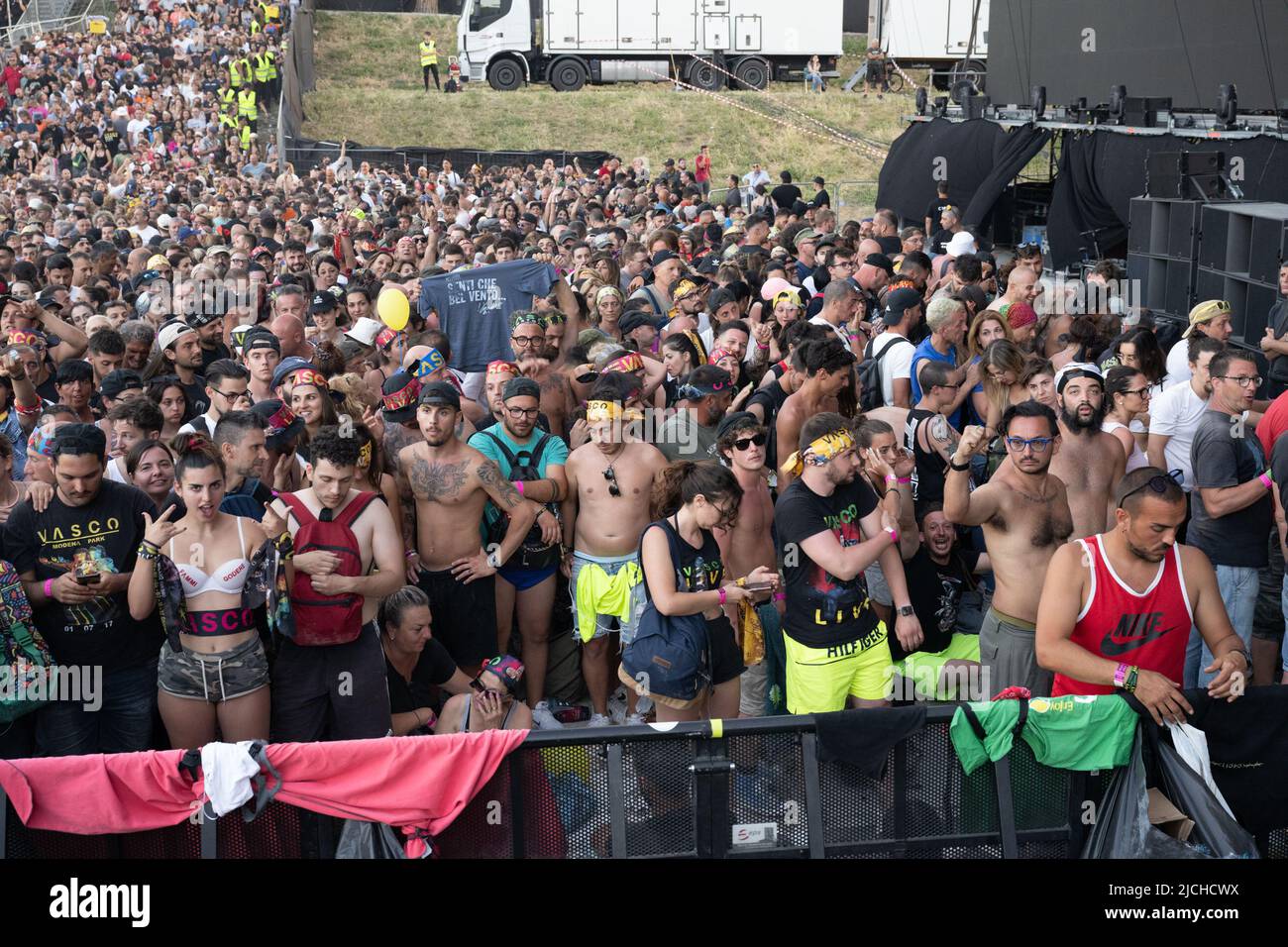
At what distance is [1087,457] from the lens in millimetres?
6277

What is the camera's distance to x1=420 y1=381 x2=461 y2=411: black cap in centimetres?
636

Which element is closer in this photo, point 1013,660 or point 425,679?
point 1013,660

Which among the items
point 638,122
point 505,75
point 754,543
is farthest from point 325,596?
point 505,75

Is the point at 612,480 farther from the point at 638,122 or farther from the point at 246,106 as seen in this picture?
the point at 638,122

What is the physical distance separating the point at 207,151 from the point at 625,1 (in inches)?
502

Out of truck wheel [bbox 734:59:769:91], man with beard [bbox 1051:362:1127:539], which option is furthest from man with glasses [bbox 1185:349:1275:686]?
truck wheel [bbox 734:59:769:91]

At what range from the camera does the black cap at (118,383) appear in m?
7.27

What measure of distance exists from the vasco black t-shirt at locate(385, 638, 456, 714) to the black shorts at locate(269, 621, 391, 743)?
363mm

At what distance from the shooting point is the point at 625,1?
3491 cm

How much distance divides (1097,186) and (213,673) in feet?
44.7

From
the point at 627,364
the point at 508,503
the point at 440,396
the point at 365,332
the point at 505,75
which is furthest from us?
the point at 505,75

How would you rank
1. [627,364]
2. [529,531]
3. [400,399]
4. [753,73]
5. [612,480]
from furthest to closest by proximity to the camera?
[753,73]
[627,364]
[400,399]
[529,531]
[612,480]

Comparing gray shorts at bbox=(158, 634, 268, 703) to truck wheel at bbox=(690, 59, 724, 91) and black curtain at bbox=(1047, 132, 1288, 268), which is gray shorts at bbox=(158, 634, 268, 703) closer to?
black curtain at bbox=(1047, 132, 1288, 268)
